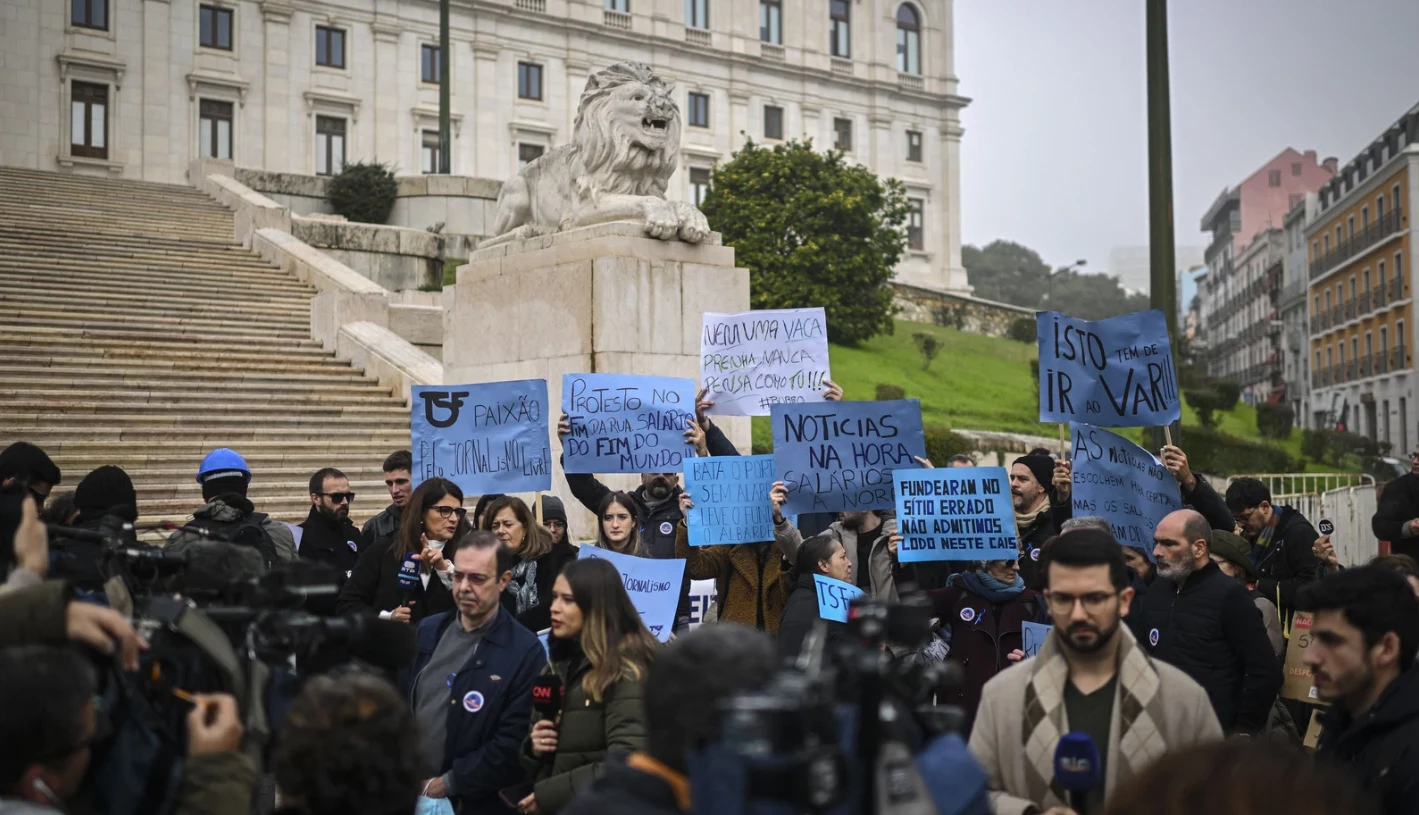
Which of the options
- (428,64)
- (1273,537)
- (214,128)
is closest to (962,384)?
(428,64)

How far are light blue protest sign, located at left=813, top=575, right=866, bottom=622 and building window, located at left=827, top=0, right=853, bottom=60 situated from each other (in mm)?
61902

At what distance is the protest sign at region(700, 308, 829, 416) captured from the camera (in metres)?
8.04

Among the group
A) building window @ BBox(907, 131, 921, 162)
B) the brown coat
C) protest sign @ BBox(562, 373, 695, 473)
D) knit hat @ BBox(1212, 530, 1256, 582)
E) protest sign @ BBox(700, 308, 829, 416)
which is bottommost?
the brown coat

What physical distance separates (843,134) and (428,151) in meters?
21.6

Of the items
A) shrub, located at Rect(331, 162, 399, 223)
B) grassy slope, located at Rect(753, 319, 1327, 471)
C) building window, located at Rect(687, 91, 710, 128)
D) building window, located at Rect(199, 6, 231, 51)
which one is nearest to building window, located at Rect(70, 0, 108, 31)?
building window, located at Rect(199, 6, 231, 51)

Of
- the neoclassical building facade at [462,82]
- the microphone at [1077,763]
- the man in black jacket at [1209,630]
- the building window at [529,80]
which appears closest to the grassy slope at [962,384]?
the neoclassical building facade at [462,82]

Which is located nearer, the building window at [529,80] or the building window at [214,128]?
the building window at [214,128]

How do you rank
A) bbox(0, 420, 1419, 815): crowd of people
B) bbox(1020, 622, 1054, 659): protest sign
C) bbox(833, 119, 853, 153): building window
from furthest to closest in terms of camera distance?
bbox(833, 119, 853, 153): building window
bbox(1020, 622, 1054, 659): protest sign
bbox(0, 420, 1419, 815): crowd of people

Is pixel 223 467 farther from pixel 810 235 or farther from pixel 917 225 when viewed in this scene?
pixel 917 225

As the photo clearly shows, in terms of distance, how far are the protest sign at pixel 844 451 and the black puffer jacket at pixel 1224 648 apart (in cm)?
189

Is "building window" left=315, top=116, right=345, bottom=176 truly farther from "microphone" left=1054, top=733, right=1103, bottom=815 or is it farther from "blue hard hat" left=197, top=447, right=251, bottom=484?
"microphone" left=1054, top=733, right=1103, bottom=815

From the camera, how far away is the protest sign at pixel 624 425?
7.74m

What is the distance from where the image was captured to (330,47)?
49.5 metres

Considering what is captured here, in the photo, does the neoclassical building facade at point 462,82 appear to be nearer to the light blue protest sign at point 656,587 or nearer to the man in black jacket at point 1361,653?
the light blue protest sign at point 656,587
